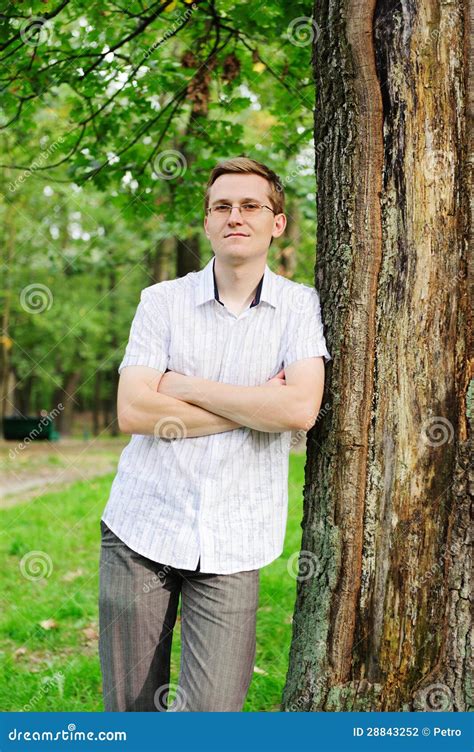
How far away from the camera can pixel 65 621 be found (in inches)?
206

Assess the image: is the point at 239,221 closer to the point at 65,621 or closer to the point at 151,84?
the point at 151,84

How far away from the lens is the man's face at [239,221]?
8.62 feet

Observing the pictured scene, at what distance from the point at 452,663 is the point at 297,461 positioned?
8448 millimetres

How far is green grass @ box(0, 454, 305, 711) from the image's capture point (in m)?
4.12

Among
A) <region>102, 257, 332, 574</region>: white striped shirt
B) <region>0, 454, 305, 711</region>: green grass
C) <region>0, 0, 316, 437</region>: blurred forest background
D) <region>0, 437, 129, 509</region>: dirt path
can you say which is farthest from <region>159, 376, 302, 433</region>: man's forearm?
<region>0, 437, 129, 509</region>: dirt path

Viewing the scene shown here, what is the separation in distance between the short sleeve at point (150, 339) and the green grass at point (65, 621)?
2.10 m

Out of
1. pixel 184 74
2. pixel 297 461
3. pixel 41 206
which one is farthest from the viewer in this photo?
pixel 41 206

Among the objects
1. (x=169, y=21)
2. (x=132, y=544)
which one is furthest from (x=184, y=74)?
(x=132, y=544)

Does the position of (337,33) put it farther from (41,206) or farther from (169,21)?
(41,206)

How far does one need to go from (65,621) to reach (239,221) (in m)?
3.62

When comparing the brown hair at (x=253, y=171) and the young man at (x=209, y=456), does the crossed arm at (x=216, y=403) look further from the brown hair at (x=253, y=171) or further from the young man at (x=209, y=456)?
the brown hair at (x=253, y=171)

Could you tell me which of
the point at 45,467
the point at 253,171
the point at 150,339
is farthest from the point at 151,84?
the point at 45,467

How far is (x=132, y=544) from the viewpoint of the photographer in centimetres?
259

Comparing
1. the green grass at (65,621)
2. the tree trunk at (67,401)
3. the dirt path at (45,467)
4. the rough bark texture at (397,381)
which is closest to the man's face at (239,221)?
the rough bark texture at (397,381)
